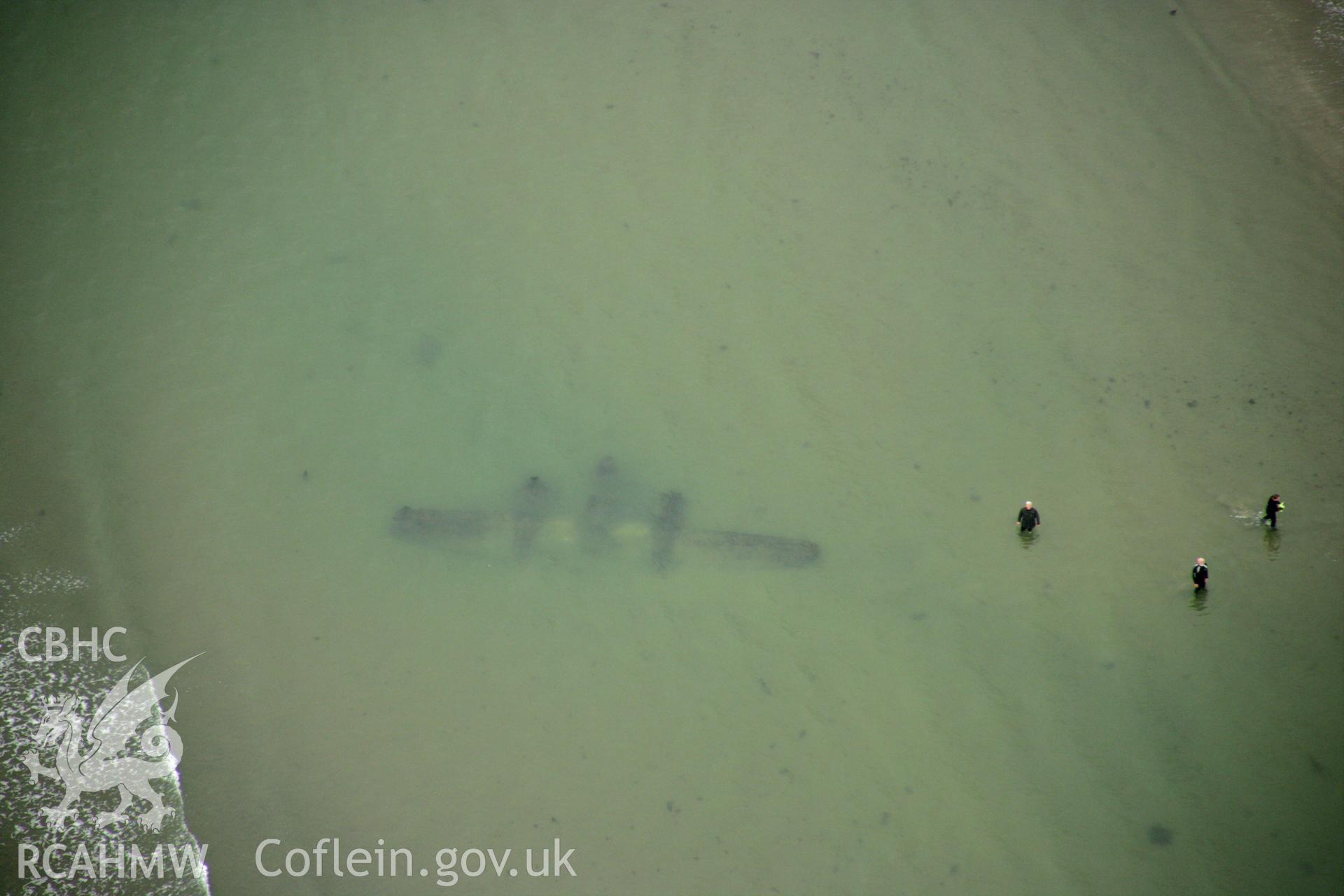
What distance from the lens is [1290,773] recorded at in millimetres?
4969

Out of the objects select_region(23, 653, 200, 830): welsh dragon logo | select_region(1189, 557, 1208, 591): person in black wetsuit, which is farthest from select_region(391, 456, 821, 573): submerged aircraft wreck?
select_region(1189, 557, 1208, 591): person in black wetsuit

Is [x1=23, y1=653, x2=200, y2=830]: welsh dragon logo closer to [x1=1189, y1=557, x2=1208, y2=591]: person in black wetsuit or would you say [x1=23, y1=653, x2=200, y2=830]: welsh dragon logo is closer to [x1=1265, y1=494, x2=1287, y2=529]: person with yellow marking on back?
[x1=1189, y1=557, x2=1208, y2=591]: person in black wetsuit

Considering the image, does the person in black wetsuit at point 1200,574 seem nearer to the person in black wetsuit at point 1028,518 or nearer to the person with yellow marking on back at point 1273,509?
the person with yellow marking on back at point 1273,509

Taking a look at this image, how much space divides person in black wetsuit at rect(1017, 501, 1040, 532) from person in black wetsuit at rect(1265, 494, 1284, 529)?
1.29m

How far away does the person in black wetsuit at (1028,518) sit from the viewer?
5.21 m

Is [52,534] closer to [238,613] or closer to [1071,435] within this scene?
[238,613]

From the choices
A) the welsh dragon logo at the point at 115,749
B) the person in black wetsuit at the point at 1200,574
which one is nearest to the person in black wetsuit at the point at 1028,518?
the person in black wetsuit at the point at 1200,574

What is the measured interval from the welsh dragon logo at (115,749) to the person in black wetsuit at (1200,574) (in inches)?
215

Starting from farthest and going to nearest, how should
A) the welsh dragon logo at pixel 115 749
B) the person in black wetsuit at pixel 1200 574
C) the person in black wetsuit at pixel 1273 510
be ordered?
the person in black wetsuit at pixel 1273 510
the person in black wetsuit at pixel 1200 574
the welsh dragon logo at pixel 115 749

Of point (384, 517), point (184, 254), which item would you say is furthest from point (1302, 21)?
point (184, 254)

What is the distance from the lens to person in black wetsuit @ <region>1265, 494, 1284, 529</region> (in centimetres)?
526

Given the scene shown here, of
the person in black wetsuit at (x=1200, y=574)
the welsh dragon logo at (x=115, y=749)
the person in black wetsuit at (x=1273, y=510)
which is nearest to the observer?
the welsh dragon logo at (x=115, y=749)

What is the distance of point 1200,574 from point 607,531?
3270 mm

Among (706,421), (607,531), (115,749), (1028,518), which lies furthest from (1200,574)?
(115,749)
